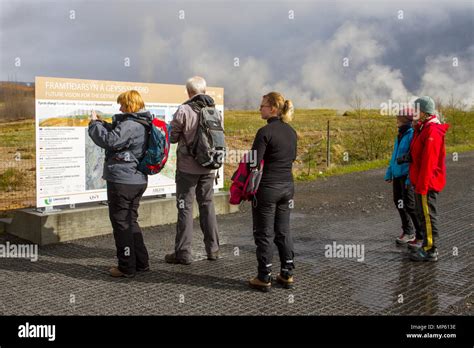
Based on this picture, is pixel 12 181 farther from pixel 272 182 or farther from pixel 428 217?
pixel 428 217

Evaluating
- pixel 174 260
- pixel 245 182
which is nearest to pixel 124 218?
pixel 174 260

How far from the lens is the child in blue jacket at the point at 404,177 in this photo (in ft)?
23.1

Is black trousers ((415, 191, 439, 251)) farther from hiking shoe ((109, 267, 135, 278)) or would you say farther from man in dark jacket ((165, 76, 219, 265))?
hiking shoe ((109, 267, 135, 278))

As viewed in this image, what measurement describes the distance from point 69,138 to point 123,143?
231 centimetres

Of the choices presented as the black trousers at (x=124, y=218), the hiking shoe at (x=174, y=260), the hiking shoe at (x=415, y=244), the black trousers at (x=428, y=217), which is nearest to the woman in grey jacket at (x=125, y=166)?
the black trousers at (x=124, y=218)

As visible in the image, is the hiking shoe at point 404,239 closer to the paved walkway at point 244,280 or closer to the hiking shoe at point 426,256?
the paved walkway at point 244,280

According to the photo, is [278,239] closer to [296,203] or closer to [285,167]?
[285,167]

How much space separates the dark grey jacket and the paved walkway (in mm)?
1112

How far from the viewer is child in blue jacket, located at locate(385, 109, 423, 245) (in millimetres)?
7027

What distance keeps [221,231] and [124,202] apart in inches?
110

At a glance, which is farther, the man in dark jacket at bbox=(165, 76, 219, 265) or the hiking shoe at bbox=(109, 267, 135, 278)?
the man in dark jacket at bbox=(165, 76, 219, 265)

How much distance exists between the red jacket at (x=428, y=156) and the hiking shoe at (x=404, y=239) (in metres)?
1.14

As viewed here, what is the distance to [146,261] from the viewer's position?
236 inches

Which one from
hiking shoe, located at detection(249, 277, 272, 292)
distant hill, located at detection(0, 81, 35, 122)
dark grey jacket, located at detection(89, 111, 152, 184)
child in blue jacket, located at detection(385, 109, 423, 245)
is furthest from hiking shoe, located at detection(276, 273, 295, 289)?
distant hill, located at detection(0, 81, 35, 122)
